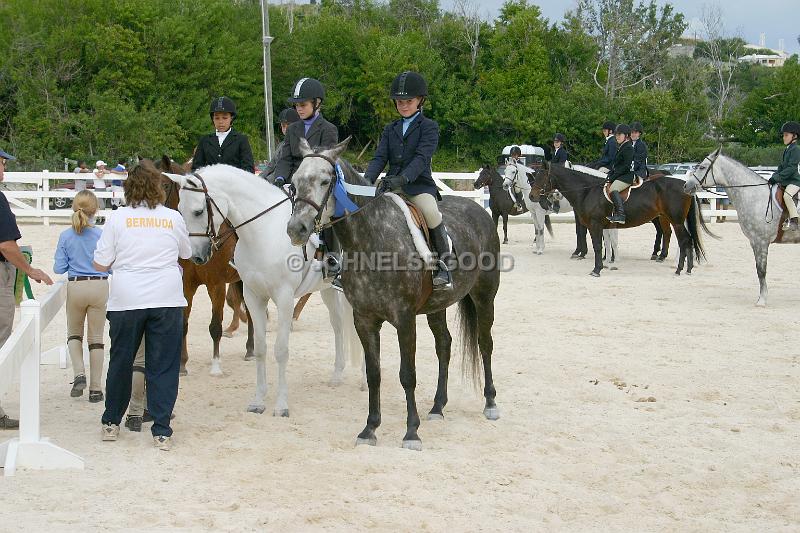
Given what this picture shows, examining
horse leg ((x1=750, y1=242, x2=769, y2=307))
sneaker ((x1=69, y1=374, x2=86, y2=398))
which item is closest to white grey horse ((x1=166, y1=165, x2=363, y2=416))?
sneaker ((x1=69, y1=374, x2=86, y2=398))

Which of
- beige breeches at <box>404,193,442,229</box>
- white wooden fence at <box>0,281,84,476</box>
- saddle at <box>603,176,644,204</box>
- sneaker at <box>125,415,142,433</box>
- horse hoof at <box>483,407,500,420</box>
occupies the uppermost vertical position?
beige breeches at <box>404,193,442,229</box>

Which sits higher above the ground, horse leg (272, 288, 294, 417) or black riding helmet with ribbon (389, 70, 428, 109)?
black riding helmet with ribbon (389, 70, 428, 109)

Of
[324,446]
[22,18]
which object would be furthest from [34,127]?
[324,446]

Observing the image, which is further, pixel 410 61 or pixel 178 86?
pixel 410 61

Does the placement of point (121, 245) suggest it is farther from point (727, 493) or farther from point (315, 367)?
point (727, 493)

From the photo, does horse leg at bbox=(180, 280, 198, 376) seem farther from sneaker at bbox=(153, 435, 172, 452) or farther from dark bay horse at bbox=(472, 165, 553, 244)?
dark bay horse at bbox=(472, 165, 553, 244)

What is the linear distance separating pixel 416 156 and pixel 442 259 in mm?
814

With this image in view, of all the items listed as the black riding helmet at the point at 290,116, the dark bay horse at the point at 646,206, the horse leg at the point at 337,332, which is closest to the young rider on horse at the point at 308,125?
the horse leg at the point at 337,332

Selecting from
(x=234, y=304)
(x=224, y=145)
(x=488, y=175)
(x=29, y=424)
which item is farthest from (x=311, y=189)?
(x=488, y=175)

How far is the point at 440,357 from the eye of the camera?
7.45 meters

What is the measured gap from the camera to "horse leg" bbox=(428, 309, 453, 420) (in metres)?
7.30

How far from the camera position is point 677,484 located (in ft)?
18.4

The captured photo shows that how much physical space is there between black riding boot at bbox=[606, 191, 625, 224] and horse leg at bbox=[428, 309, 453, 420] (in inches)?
408

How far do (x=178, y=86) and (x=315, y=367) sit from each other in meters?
42.1
